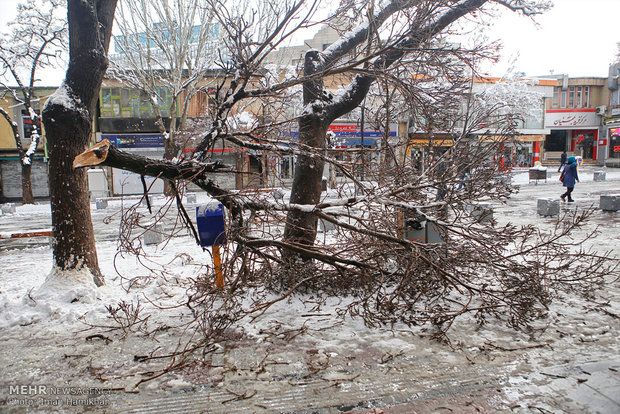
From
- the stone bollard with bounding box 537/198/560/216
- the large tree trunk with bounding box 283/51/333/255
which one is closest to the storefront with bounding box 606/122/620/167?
the stone bollard with bounding box 537/198/560/216

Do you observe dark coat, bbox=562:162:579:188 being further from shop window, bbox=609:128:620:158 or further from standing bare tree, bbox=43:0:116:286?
shop window, bbox=609:128:620:158

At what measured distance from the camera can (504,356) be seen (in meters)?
3.74

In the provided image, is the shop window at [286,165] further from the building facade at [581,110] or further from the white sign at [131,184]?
the building facade at [581,110]

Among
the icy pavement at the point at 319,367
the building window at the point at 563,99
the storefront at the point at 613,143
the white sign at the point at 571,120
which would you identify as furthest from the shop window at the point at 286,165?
the building window at the point at 563,99

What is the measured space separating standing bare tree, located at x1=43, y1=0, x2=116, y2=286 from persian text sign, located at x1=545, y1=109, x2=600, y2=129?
152 ft

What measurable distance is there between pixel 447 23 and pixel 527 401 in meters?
5.43

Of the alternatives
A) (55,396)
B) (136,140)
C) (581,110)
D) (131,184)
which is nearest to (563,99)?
(581,110)

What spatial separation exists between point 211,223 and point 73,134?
2429 millimetres

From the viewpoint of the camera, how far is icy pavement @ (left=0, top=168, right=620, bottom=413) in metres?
3.12

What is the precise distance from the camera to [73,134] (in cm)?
559

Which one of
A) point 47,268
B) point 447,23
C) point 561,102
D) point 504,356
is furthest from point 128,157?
point 561,102

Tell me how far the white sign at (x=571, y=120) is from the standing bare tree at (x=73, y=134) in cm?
4646

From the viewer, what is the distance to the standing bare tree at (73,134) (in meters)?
5.52

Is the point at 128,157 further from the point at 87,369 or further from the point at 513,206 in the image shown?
the point at 513,206
